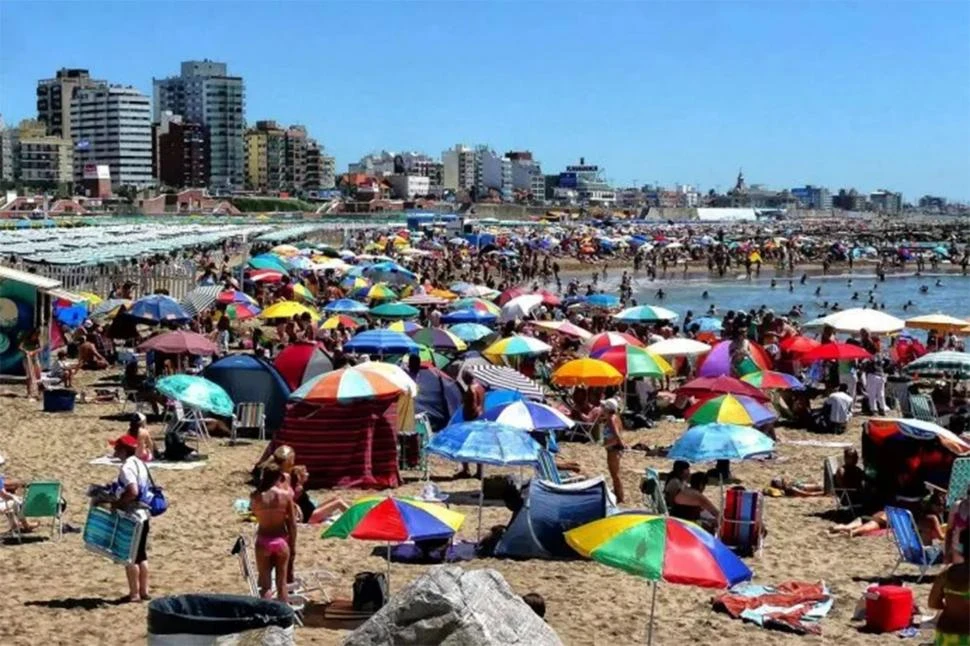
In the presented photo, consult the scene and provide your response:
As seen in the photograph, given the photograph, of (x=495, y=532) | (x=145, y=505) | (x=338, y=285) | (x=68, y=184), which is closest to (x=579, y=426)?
(x=495, y=532)

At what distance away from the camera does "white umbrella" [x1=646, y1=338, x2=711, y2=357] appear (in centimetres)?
1666

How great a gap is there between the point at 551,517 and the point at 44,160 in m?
151

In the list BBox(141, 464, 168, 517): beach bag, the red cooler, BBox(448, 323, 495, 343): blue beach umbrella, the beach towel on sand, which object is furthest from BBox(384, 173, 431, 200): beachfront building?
the red cooler

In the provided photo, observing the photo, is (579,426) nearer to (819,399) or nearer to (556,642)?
(819,399)

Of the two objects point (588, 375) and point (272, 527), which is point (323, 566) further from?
point (588, 375)

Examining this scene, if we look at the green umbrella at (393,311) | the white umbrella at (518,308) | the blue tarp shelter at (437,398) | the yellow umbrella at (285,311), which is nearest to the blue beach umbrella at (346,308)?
the green umbrella at (393,311)

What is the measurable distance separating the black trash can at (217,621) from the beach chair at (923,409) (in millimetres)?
10952

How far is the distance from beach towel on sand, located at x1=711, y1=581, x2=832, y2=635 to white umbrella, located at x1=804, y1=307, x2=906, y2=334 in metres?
10.5

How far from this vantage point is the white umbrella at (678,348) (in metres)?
16.7

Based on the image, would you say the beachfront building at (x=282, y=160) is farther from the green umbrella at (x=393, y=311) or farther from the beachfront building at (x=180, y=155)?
the green umbrella at (x=393, y=311)

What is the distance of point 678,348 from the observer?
1678 cm

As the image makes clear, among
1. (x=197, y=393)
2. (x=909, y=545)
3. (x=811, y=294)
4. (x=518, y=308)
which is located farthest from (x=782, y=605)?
(x=811, y=294)

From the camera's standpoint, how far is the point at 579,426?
14.6 m

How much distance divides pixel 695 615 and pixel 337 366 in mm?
7289
